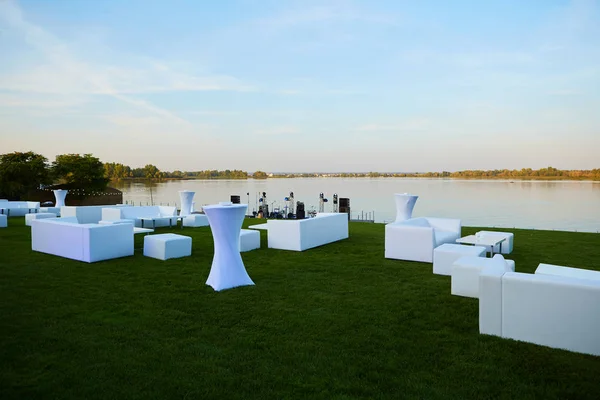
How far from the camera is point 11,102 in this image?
65.8 feet

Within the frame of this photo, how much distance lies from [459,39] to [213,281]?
2018cm

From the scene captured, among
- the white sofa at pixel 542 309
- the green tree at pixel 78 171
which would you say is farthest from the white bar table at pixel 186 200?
the green tree at pixel 78 171

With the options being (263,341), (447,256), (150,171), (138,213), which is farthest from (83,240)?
(150,171)

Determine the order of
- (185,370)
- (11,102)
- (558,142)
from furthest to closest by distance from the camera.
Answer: (558,142)
(11,102)
(185,370)

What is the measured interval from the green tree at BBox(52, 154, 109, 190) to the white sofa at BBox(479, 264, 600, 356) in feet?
118

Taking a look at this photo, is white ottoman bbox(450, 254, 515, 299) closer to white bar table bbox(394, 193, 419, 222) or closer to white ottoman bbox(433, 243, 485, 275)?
white ottoman bbox(433, 243, 485, 275)

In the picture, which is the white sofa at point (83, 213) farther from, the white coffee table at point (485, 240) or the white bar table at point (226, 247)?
the white coffee table at point (485, 240)

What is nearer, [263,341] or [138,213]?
[263,341]

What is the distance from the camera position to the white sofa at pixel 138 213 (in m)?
12.1

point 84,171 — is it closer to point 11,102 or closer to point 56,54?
point 11,102

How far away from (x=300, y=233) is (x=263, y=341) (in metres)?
4.72

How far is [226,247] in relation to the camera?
5.68 m

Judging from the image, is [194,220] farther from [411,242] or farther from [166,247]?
[411,242]

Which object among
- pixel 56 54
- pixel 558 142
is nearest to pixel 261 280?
pixel 56 54
